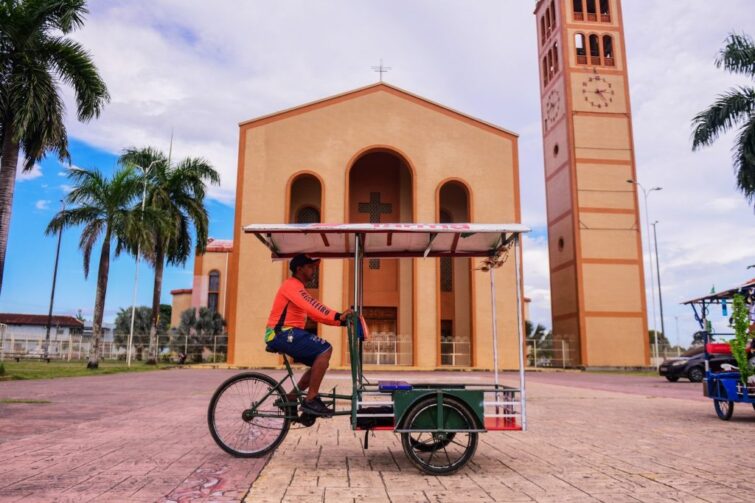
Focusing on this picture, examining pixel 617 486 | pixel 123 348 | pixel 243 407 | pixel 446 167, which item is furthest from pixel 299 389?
pixel 123 348

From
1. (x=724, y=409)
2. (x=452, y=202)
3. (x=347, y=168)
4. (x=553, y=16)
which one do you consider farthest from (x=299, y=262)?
(x=553, y=16)

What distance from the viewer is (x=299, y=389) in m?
5.28

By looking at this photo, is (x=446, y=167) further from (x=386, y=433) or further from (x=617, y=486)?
(x=617, y=486)

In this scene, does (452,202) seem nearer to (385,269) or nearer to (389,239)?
(385,269)

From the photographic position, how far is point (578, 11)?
1506 inches

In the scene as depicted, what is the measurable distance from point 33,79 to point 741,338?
724 inches

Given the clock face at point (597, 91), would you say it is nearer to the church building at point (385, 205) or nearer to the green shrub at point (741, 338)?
the church building at point (385, 205)

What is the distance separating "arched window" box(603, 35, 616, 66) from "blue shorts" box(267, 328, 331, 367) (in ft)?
125

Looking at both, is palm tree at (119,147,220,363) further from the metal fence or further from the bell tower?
the bell tower

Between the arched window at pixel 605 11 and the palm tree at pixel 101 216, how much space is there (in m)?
31.8

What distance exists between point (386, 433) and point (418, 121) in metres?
26.0

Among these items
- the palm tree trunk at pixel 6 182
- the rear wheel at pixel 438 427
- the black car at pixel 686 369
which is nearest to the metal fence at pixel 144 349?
the palm tree trunk at pixel 6 182

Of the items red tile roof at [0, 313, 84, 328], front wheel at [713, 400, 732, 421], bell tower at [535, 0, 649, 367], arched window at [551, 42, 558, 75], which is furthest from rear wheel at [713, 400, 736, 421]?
red tile roof at [0, 313, 84, 328]

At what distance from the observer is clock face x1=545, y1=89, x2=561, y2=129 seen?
124ft
